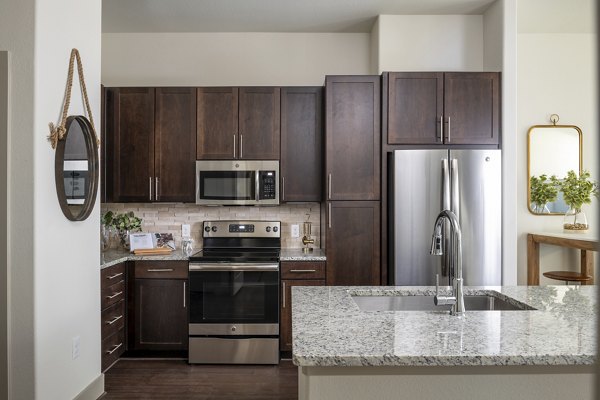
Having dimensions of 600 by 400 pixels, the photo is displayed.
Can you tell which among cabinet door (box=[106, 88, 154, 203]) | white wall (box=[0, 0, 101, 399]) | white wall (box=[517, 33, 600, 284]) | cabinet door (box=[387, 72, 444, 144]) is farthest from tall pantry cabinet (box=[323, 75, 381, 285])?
white wall (box=[517, 33, 600, 284])

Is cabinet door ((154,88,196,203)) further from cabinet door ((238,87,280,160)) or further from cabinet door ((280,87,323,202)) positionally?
cabinet door ((280,87,323,202))

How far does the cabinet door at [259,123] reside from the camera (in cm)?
414

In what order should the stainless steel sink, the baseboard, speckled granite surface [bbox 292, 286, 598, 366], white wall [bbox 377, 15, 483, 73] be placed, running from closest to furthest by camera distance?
speckled granite surface [bbox 292, 286, 598, 366] → the stainless steel sink → the baseboard → white wall [bbox 377, 15, 483, 73]

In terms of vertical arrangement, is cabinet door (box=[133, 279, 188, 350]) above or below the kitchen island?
below

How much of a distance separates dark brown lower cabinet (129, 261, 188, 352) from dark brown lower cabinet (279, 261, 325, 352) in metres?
0.77

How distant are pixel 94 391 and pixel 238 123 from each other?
2248 mm

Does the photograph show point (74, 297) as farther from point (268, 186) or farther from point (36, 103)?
point (268, 186)

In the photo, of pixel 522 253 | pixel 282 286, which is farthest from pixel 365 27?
pixel 522 253

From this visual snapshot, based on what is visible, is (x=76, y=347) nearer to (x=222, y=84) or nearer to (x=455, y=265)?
(x=455, y=265)

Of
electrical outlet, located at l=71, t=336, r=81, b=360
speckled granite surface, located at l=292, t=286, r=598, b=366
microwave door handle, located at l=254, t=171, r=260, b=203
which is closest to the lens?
speckled granite surface, located at l=292, t=286, r=598, b=366

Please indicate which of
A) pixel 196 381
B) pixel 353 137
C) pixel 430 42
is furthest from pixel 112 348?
pixel 430 42

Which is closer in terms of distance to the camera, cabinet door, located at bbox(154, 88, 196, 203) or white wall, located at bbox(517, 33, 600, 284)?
cabinet door, located at bbox(154, 88, 196, 203)

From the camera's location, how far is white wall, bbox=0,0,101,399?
2395 millimetres

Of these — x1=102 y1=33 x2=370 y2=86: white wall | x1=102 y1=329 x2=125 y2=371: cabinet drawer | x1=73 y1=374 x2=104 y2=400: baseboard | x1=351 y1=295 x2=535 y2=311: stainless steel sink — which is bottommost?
x1=73 y1=374 x2=104 y2=400: baseboard
